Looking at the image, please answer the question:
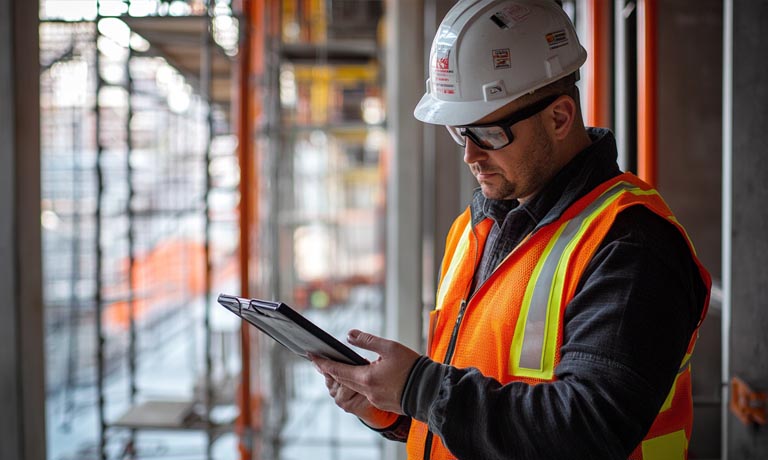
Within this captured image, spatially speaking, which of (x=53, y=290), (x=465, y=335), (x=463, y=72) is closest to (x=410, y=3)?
(x=463, y=72)

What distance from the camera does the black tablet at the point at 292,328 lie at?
1.44m

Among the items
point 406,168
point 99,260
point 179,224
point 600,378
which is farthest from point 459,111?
point 179,224

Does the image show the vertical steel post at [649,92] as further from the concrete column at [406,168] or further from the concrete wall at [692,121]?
the concrete column at [406,168]

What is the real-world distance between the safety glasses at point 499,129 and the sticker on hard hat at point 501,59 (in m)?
0.12

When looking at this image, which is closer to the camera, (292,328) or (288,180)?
(292,328)

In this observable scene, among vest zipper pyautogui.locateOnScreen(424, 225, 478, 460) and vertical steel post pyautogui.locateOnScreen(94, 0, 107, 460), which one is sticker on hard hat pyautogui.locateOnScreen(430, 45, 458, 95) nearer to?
vest zipper pyautogui.locateOnScreen(424, 225, 478, 460)

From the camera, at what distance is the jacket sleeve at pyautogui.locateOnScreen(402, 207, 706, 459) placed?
1.25 meters

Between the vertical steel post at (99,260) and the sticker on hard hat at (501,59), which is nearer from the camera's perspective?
the sticker on hard hat at (501,59)

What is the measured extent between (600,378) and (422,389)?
36cm

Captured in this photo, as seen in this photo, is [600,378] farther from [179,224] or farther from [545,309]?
[179,224]

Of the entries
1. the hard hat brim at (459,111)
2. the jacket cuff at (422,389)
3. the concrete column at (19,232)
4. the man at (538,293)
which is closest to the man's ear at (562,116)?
the man at (538,293)

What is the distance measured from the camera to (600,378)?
1.25 m

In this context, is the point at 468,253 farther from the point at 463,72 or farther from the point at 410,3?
the point at 410,3

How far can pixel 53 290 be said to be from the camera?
8914 millimetres
